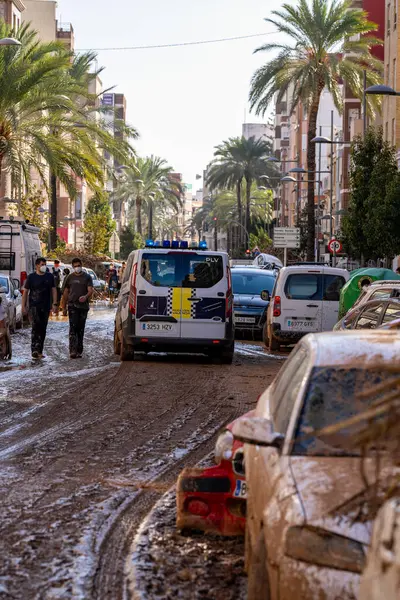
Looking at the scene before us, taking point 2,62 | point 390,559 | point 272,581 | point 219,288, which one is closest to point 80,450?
point 272,581

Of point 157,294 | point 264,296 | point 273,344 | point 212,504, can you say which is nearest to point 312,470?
point 212,504

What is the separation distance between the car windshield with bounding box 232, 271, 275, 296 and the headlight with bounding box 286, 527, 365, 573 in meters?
25.5

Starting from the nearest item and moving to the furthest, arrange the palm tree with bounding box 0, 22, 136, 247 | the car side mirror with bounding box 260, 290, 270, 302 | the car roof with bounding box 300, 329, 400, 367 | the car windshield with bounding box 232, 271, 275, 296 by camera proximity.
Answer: the car roof with bounding box 300, 329, 400, 367 → the car side mirror with bounding box 260, 290, 270, 302 → the car windshield with bounding box 232, 271, 275, 296 → the palm tree with bounding box 0, 22, 136, 247

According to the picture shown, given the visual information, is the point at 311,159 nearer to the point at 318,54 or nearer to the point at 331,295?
the point at 318,54

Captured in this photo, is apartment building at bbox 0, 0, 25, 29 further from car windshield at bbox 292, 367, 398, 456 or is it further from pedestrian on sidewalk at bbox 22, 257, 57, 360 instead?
car windshield at bbox 292, 367, 398, 456

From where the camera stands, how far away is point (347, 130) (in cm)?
8931

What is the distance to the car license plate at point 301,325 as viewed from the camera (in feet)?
86.8

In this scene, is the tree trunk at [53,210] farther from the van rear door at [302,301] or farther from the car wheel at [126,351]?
the car wheel at [126,351]

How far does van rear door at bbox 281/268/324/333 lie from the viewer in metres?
26.5

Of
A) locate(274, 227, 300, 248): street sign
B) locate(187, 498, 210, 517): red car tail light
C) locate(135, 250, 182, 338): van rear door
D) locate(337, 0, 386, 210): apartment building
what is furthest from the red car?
locate(337, 0, 386, 210): apartment building

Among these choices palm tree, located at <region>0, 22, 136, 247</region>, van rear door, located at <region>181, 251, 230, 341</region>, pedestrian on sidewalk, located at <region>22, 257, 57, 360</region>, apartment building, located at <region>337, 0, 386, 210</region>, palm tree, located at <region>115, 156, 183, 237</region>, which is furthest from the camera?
palm tree, located at <region>115, 156, 183, 237</region>

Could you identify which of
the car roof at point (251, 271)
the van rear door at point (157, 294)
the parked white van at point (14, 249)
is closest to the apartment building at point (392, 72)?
the parked white van at point (14, 249)

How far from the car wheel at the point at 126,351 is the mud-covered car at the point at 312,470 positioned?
14.8 m

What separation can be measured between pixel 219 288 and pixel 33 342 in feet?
11.2
